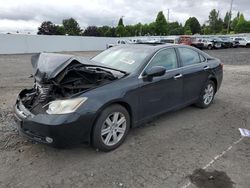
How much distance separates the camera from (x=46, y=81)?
3.67 meters

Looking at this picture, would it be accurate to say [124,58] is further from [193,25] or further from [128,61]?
[193,25]

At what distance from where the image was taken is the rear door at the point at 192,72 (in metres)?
5.05

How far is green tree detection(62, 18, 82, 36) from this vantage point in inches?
2751

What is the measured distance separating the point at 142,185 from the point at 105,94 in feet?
4.19

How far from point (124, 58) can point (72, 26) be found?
69953 mm

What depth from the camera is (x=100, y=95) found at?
137 inches

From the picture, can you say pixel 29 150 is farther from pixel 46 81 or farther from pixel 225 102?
pixel 225 102

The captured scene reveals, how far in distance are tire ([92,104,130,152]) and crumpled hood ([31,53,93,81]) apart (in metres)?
0.81

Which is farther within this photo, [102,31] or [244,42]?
[102,31]

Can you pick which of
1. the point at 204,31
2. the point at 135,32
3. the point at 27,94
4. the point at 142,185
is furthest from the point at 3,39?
the point at 204,31

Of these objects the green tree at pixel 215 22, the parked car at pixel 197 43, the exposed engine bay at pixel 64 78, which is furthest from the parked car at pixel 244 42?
the green tree at pixel 215 22

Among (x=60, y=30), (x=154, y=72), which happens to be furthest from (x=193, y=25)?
(x=154, y=72)

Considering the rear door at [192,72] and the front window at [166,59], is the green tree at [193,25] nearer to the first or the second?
the rear door at [192,72]

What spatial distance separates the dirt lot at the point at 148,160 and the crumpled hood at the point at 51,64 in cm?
108
